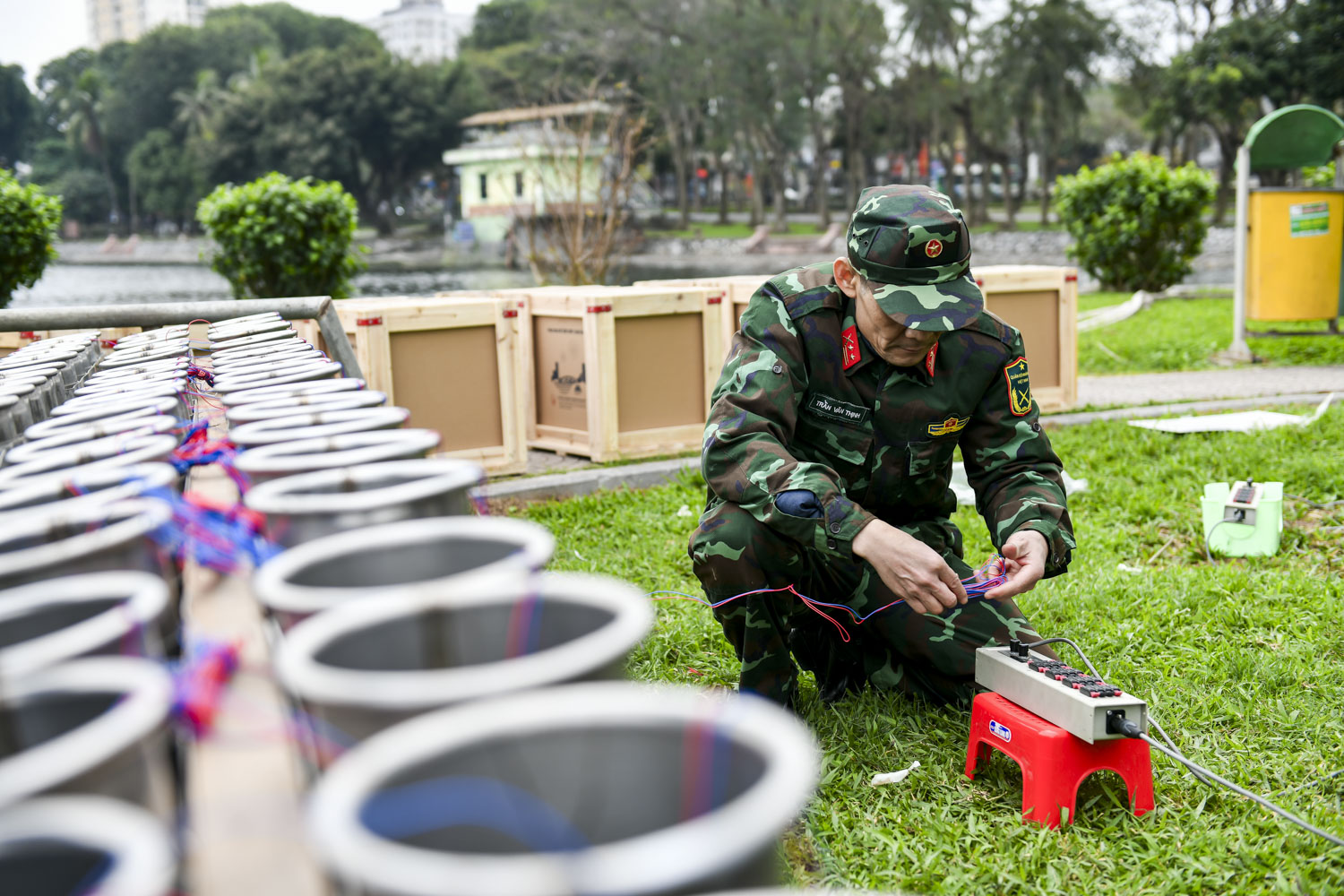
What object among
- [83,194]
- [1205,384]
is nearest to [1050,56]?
[1205,384]

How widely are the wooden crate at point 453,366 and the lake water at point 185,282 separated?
23.5 metres

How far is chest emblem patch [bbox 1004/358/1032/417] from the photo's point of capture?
2898 millimetres

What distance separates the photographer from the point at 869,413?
296 cm

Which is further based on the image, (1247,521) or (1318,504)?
(1318,504)

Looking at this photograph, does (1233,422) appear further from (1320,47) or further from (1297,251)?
(1320,47)

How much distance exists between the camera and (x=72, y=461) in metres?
1.30

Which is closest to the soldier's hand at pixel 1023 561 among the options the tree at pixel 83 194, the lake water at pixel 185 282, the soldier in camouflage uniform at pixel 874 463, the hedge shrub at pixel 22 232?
the soldier in camouflage uniform at pixel 874 463

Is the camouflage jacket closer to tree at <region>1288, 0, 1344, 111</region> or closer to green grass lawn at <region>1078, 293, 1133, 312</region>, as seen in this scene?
green grass lawn at <region>1078, 293, 1133, 312</region>

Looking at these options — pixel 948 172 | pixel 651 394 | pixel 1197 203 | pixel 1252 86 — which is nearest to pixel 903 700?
pixel 651 394

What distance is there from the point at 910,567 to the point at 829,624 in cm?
67

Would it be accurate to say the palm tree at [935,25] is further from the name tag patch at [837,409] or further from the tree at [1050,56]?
the name tag patch at [837,409]

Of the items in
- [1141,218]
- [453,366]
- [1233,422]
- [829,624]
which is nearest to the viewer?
[829,624]

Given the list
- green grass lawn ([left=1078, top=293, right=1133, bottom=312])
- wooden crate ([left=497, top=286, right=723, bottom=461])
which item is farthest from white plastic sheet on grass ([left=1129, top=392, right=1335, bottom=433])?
green grass lawn ([left=1078, top=293, right=1133, bottom=312])

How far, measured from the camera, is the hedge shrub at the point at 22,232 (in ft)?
35.3
